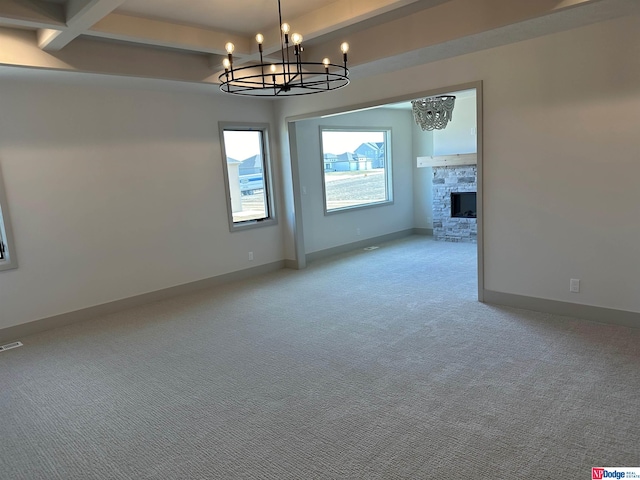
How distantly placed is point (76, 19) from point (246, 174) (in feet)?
11.6

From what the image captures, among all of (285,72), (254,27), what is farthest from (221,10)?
(285,72)

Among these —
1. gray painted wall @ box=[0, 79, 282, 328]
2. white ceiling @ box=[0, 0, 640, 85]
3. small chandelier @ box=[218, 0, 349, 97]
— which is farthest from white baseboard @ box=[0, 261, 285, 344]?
small chandelier @ box=[218, 0, 349, 97]

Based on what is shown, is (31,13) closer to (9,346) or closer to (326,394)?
(9,346)

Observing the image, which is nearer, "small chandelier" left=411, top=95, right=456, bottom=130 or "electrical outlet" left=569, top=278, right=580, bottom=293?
"electrical outlet" left=569, top=278, right=580, bottom=293

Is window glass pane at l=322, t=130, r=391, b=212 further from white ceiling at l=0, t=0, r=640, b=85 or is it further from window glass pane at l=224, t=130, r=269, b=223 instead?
white ceiling at l=0, t=0, r=640, b=85

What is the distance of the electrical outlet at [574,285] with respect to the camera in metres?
4.07

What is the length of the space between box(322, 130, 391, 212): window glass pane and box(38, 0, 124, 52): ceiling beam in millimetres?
4438

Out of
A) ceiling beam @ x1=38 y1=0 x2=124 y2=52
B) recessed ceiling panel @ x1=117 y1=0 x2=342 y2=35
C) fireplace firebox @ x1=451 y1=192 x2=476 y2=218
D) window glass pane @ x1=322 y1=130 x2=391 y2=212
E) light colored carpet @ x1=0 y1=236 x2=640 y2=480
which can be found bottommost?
light colored carpet @ x1=0 y1=236 x2=640 y2=480

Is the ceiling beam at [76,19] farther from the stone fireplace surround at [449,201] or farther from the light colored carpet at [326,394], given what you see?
the stone fireplace surround at [449,201]

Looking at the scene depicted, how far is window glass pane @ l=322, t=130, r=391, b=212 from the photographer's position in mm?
7660

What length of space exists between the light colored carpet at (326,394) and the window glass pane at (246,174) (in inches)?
81.4

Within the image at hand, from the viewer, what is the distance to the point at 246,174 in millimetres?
6512

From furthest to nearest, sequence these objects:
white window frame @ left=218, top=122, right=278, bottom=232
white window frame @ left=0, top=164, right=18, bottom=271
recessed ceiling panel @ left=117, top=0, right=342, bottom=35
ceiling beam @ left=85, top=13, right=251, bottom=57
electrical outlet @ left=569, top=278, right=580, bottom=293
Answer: white window frame @ left=218, top=122, right=278, bottom=232, white window frame @ left=0, top=164, right=18, bottom=271, electrical outlet @ left=569, top=278, right=580, bottom=293, ceiling beam @ left=85, top=13, right=251, bottom=57, recessed ceiling panel @ left=117, top=0, right=342, bottom=35

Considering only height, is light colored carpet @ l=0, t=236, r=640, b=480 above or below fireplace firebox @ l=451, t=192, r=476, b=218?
below
